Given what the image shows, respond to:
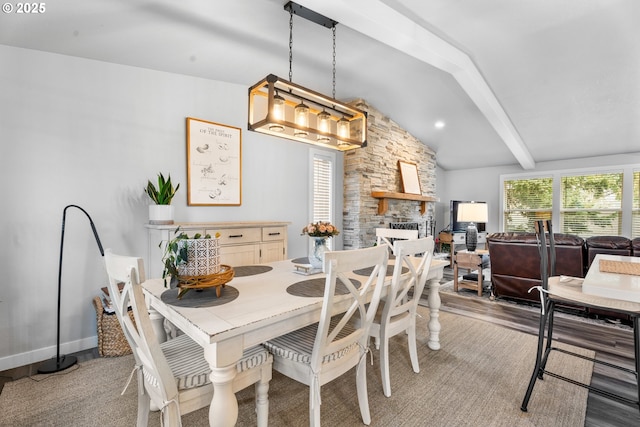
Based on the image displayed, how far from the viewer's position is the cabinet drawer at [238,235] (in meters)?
3.02

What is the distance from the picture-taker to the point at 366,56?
3.37 meters

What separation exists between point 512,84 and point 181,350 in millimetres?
4732

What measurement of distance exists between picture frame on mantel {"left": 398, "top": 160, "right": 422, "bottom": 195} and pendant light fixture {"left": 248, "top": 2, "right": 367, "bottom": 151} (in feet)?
10.4

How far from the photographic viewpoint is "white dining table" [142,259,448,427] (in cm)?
115

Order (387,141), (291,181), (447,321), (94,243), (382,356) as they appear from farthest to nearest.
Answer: (387,141) < (291,181) < (447,321) < (94,243) < (382,356)

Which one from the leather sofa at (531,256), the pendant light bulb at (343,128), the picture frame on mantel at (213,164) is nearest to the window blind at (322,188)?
the picture frame on mantel at (213,164)

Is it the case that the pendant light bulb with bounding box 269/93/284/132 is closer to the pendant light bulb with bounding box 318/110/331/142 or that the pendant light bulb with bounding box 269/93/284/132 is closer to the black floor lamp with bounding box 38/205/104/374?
the pendant light bulb with bounding box 318/110/331/142

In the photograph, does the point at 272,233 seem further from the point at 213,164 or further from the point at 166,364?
the point at 166,364

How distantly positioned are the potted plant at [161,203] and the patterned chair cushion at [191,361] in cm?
151

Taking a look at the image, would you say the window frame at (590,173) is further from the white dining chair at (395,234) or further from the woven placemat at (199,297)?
the woven placemat at (199,297)

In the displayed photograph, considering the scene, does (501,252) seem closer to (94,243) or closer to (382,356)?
(382,356)

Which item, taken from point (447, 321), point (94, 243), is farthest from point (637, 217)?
point (94, 243)

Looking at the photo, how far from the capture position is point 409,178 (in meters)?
5.86

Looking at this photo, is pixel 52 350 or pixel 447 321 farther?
pixel 447 321
